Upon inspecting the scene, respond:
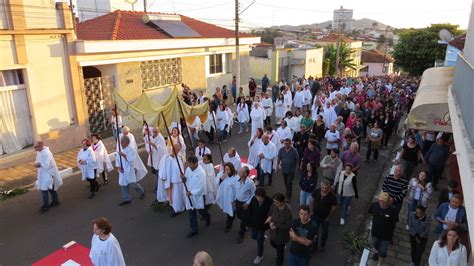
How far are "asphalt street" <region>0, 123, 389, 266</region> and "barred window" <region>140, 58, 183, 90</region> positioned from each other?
23.4 ft

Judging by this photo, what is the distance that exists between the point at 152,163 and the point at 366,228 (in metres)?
5.66

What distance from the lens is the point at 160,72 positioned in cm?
1673

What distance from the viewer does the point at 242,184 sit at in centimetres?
705

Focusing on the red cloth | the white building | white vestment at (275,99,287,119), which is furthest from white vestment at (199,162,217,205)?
the white building

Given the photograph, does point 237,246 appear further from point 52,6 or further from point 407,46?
point 407,46

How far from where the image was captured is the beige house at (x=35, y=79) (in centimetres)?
1105

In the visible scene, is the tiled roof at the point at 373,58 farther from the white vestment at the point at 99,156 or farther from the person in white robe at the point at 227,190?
the person in white robe at the point at 227,190

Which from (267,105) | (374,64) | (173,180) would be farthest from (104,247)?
(374,64)

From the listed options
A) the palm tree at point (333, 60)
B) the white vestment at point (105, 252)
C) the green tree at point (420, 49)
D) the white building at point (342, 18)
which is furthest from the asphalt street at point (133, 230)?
the palm tree at point (333, 60)

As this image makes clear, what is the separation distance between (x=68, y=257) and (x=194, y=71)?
12.8m

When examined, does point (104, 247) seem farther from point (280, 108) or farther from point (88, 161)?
point (280, 108)

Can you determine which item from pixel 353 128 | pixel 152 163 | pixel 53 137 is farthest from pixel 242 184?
pixel 53 137

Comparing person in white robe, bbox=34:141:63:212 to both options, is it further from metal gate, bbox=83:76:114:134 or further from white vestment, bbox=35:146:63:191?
metal gate, bbox=83:76:114:134

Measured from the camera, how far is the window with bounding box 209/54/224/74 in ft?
65.7
